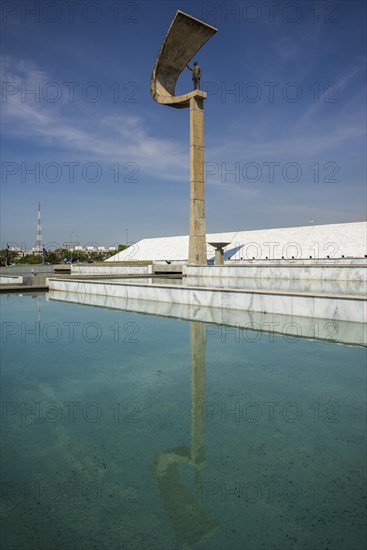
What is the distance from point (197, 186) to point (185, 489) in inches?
886

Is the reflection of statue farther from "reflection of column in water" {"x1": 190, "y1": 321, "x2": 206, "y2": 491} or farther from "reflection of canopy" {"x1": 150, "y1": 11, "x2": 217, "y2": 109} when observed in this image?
"reflection of column in water" {"x1": 190, "y1": 321, "x2": 206, "y2": 491}

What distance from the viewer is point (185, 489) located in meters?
2.43

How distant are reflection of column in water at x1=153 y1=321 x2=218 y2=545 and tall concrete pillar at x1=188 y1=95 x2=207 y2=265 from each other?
20422mm

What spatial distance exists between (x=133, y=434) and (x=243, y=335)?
159 inches

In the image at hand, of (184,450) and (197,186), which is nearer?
(184,450)

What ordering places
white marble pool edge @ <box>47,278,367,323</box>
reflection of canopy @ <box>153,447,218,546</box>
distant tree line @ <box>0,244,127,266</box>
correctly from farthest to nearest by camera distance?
distant tree line @ <box>0,244,127,266</box>, white marble pool edge @ <box>47,278,367,323</box>, reflection of canopy @ <box>153,447,218,546</box>

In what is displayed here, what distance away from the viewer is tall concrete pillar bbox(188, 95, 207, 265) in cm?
2381

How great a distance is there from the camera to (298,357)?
17.8ft

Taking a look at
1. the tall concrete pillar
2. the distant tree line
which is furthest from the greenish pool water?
the distant tree line

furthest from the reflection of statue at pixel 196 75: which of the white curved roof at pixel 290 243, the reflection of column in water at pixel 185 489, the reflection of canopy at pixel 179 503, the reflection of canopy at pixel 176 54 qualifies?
the reflection of canopy at pixel 179 503

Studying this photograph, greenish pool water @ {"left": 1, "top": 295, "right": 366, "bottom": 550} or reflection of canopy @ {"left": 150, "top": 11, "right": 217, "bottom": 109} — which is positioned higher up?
reflection of canopy @ {"left": 150, "top": 11, "right": 217, "bottom": 109}

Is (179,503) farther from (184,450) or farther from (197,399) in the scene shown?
(197,399)

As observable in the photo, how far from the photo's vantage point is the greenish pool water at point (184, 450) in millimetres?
2092

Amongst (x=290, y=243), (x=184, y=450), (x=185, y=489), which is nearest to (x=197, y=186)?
(x=290, y=243)
